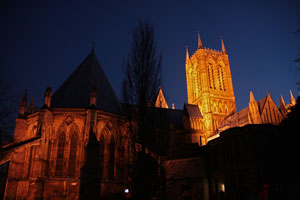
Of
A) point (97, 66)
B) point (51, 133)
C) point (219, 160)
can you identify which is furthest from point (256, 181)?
Answer: point (97, 66)

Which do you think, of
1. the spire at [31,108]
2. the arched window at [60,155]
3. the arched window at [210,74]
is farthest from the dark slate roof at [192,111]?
the spire at [31,108]

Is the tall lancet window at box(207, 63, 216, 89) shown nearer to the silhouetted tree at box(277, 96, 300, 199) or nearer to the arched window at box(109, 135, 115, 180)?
the arched window at box(109, 135, 115, 180)

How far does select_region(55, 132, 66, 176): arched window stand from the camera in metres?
22.8

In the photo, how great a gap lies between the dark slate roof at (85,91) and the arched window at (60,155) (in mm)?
3379

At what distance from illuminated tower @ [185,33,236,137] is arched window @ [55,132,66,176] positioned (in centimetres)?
2725

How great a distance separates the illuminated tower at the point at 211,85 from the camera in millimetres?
47497

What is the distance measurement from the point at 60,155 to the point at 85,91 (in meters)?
7.46

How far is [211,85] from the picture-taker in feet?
172

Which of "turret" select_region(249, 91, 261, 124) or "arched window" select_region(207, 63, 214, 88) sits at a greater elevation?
"arched window" select_region(207, 63, 214, 88)

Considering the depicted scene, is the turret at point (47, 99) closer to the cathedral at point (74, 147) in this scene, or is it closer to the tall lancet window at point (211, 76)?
the cathedral at point (74, 147)

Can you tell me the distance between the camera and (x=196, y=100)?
2085 inches

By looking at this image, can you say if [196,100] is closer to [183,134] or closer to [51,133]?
[183,134]

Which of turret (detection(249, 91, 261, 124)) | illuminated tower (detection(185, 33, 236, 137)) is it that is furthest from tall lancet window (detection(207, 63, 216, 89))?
turret (detection(249, 91, 261, 124))

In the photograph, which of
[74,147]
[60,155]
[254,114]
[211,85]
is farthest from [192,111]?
[60,155]
